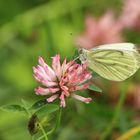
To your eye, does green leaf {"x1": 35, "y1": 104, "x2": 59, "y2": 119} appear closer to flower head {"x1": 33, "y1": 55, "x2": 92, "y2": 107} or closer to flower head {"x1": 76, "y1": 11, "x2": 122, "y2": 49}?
flower head {"x1": 33, "y1": 55, "x2": 92, "y2": 107}

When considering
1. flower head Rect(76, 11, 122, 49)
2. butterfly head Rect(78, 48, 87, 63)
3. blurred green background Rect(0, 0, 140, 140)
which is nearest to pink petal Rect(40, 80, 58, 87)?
butterfly head Rect(78, 48, 87, 63)

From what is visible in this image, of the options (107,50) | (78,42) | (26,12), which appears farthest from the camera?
(26,12)

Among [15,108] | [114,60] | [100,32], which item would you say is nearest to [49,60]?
[100,32]

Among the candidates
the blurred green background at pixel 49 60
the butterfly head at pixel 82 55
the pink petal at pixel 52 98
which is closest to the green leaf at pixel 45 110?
the pink petal at pixel 52 98

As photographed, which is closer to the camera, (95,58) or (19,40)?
(95,58)

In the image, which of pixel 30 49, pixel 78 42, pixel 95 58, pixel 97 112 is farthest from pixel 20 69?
pixel 95 58

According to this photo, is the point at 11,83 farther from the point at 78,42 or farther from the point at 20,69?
the point at 78,42
